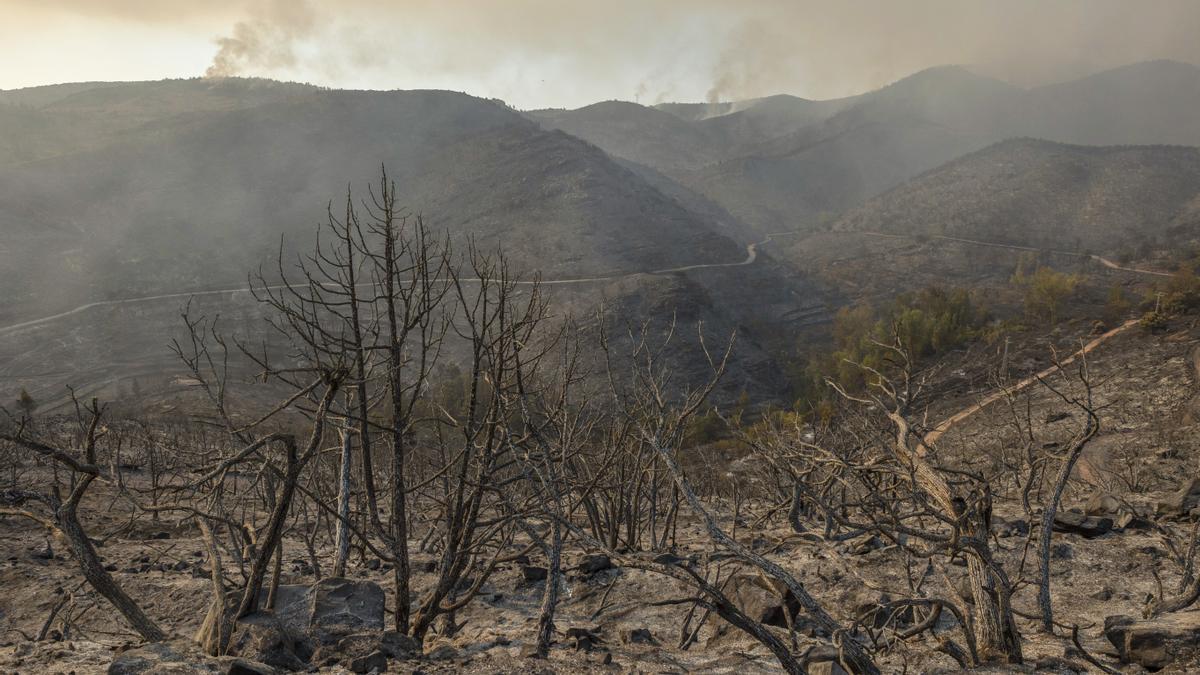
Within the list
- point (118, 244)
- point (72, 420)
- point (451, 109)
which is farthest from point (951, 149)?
point (72, 420)

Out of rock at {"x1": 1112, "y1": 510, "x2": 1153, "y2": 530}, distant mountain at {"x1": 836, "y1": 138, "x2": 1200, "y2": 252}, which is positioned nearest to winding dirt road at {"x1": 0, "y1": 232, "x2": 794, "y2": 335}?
distant mountain at {"x1": 836, "y1": 138, "x2": 1200, "y2": 252}

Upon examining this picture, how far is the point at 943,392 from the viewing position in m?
26.7

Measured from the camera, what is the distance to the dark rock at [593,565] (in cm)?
764

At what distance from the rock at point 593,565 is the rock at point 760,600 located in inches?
73.3

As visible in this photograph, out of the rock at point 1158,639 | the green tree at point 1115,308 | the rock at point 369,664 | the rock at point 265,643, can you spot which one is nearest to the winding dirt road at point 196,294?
the green tree at point 1115,308

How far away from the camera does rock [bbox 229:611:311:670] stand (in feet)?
13.2

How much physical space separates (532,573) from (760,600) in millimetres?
2730

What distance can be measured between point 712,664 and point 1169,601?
338cm

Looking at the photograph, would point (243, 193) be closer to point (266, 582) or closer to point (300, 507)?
point (300, 507)

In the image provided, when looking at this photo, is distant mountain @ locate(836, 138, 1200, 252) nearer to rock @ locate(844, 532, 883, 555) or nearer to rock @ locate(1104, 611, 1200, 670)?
rock @ locate(844, 532, 883, 555)

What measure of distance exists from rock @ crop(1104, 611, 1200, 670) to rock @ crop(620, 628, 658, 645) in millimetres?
3136

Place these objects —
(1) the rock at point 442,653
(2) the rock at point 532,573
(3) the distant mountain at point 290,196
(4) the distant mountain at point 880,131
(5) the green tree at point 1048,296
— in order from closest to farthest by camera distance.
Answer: (1) the rock at point 442,653 < (2) the rock at point 532,573 < (5) the green tree at point 1048,296 < (3) the distant mountain at point 290,196 < (4) the distant mountain at point 880,131

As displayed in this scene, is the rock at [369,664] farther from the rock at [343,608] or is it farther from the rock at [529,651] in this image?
the rock at [529,651]

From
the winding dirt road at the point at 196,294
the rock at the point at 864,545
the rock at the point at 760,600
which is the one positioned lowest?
the rock at the point at 864,545
